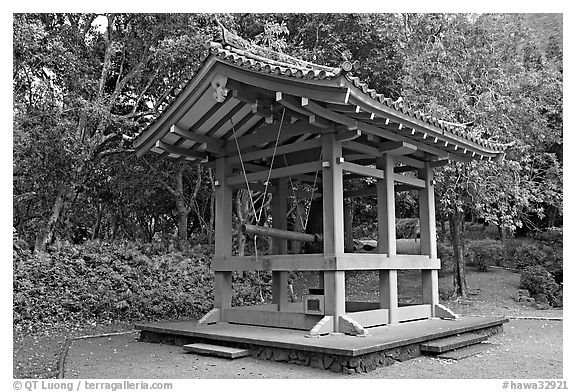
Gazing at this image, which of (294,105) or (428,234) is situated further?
(428,234)

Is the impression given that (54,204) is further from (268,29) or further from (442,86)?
(442,86)

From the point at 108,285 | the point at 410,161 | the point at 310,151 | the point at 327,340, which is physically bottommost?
the point at 327,340

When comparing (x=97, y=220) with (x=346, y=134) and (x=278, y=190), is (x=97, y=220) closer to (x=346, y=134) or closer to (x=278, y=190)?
(x=278, y=190)

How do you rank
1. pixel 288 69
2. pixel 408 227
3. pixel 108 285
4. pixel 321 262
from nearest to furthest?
1. pixel 288 69
2. pixel 321 262
3. pixel 108 285
4. pixel 408 227

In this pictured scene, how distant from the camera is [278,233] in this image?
20.5 feet

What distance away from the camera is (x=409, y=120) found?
6.19m

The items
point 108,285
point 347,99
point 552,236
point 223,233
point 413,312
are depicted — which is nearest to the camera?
point 347,99

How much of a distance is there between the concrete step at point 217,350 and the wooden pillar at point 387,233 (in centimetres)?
210

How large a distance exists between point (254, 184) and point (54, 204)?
552 centimetres

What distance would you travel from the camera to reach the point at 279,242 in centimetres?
763

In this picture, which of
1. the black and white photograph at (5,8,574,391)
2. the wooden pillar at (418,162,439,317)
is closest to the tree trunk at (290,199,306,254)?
the black and white photograph at (5,8,574,391)

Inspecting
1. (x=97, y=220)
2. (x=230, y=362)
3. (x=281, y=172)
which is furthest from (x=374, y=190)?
(x=97, y=220)

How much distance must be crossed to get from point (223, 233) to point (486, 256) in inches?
445

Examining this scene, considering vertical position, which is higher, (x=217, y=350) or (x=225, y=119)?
(x=225, y=119)
